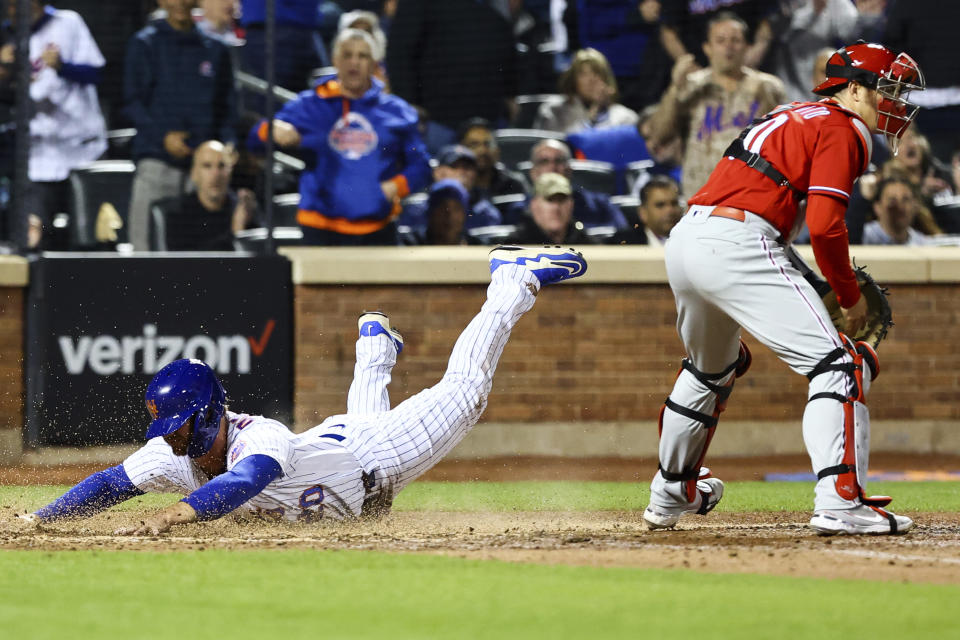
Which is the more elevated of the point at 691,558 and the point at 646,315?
the point at 646,315

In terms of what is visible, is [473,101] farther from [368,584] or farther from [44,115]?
[368,584]

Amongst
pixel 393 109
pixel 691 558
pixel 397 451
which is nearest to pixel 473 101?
pixel 393 109

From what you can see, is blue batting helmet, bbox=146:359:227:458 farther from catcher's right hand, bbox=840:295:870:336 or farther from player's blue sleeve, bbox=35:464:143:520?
catcher's right hand, bbox=840:295:870:336

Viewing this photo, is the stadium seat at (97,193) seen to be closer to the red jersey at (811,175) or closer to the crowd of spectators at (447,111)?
the crowd of spectators at (447,111)

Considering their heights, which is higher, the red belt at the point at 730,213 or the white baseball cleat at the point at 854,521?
the red belt at the point at 730,213

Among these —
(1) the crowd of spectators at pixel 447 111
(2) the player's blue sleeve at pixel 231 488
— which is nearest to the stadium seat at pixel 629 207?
(1) the crowd of spectators at pixel 447 111

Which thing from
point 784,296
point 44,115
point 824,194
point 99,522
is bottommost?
point 99,522

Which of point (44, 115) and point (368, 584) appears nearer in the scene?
point (368, 584)
